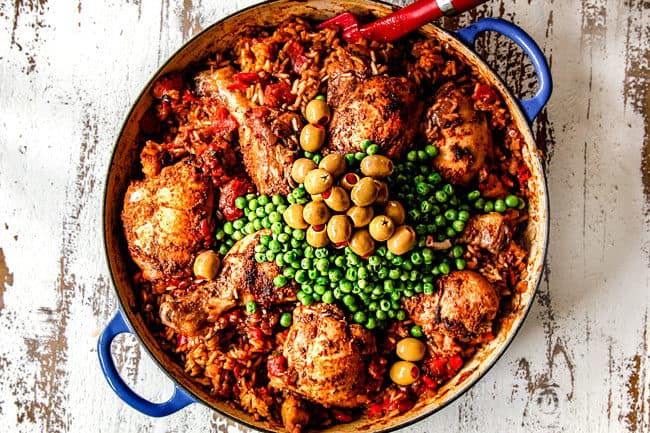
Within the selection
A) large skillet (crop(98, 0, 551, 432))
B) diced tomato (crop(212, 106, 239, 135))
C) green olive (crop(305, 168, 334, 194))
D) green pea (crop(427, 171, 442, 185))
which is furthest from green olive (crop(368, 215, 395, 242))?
diced tomato (crop(212, 106, 239, 135))

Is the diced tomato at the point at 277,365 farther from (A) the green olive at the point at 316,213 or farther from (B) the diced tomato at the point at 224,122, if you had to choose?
(B) the diced tomato at the point at 224,122

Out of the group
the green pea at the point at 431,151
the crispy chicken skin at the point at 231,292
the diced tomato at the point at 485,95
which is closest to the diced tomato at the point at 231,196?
the crispy chicken skin at the point at 231,292

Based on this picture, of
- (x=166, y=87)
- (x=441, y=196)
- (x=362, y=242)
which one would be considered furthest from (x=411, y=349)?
(x=166, y=87)

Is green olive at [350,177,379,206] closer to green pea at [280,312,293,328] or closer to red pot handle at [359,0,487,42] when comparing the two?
green pea at [280,312,293,328]

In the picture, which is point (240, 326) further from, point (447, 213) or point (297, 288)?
point (447, 213)

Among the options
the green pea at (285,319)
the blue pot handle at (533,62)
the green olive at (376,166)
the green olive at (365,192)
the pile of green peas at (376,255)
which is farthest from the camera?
the green pea at (285,319)

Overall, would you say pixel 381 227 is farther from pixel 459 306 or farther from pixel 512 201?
pixel 512 201
